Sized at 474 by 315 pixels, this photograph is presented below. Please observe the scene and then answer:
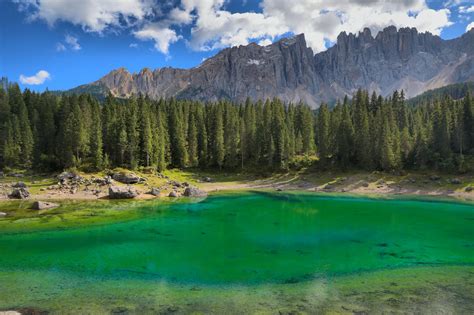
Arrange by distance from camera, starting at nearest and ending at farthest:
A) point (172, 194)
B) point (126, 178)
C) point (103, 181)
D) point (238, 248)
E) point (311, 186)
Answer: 1. point (238, 248)
2. point (172, 194)
3. point (103, 181)
4. point (126, 178)
5. point (311, 186)

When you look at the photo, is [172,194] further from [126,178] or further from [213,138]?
[213,138]

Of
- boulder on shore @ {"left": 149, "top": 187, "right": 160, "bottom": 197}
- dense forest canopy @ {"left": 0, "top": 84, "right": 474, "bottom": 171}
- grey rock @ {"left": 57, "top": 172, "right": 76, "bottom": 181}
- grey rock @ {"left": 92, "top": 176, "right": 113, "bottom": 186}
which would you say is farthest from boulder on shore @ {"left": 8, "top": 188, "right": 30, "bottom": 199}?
boulder on shore @ {"left": 149, "top": 187, "right": 160, "bottom": 197}

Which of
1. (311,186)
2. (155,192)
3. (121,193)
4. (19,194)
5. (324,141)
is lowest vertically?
(311,186)

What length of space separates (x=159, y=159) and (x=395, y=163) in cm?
5829

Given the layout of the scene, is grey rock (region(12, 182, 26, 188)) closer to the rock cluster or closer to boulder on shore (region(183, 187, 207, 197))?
the rock cluster

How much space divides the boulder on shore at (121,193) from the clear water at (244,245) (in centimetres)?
1069

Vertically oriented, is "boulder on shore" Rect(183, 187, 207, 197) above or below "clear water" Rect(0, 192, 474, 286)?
above

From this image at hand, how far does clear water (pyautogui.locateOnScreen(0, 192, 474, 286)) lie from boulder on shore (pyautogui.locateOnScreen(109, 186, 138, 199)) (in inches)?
421

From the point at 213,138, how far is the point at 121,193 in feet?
161

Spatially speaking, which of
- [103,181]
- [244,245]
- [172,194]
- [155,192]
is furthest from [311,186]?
[244,245]

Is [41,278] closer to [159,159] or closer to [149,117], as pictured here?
[159,159]

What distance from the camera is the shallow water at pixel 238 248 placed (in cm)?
2277

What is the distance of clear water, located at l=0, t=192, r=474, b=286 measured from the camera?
23.7 meters

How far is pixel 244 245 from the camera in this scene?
102ft
